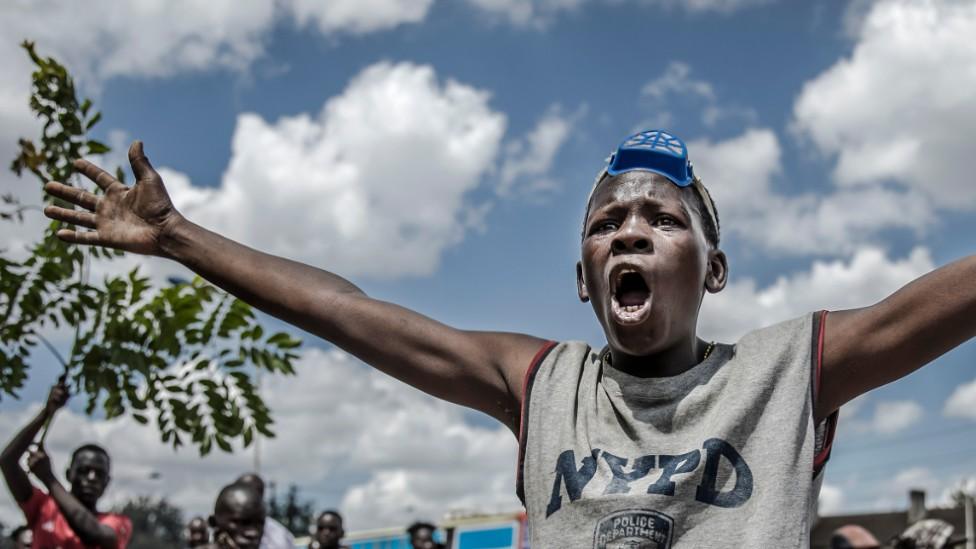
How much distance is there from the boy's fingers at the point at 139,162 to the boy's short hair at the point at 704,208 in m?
0.99

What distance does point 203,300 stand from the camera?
5961mm

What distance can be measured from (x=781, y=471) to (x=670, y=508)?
20cm

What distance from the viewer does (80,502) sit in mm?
6551

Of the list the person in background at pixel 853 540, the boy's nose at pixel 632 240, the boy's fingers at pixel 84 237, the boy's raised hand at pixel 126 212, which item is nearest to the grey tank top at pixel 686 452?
the boy's nose at pixel 632 240

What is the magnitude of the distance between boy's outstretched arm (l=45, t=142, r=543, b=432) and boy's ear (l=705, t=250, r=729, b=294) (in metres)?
0.38

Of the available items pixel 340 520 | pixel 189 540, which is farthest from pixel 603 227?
pixel 189 540

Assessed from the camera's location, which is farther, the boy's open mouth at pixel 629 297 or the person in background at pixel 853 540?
the person in background at pixel 853 540

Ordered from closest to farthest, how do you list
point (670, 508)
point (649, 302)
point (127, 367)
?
1. point (670, 508)
2. point (649, 302)
3. point (127, 367)

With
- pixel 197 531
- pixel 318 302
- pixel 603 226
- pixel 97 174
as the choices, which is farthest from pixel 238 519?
pixel 197 531

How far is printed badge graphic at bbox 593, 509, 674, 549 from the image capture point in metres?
1.93

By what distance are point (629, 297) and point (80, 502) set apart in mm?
5285

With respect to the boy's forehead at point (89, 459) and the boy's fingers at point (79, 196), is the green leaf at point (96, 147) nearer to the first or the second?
the boy's forehead at point (89, 459)

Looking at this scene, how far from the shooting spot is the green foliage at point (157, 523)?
98312 millimetres

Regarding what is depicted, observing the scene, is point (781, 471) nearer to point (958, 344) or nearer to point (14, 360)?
point (958, 344)
